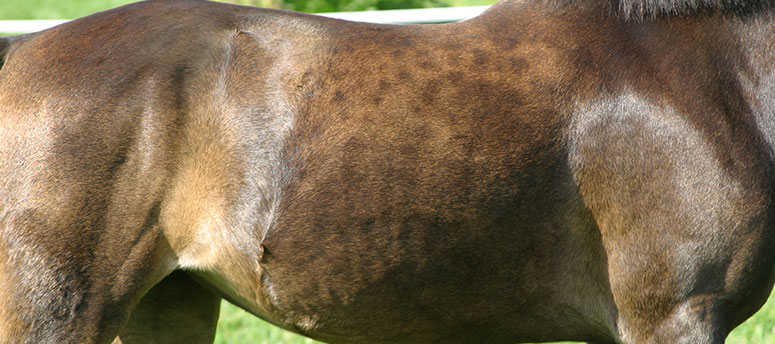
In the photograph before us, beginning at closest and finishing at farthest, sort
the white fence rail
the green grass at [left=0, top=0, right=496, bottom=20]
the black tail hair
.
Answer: the black tail hair, the white fence rail, the green grass at [left=0, top=0, right=496, bottom=20]

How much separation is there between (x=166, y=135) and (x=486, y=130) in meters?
0.89

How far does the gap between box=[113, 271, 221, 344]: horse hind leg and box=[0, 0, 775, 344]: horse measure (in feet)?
1.20

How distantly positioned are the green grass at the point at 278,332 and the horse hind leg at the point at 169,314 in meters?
1.62

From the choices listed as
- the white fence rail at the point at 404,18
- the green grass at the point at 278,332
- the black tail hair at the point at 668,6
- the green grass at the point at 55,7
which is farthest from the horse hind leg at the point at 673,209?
the green grass at the point at 55,7

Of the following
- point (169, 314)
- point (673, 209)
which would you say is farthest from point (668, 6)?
point (169, 314)

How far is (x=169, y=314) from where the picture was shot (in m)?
2.98

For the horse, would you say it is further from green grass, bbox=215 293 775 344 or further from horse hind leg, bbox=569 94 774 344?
green grass, bbox=215 293 775 344

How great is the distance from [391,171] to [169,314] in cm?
104

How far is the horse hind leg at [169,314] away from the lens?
2.94 m

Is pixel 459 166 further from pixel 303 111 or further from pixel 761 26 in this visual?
pixel 761 26

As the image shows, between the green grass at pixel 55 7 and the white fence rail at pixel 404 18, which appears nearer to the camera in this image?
the white fence rail at pixel 404 18

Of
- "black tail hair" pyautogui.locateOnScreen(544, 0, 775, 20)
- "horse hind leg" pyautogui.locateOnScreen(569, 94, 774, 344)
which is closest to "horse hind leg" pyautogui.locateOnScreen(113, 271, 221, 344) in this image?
"horse hind leg" pyautogui.locateOnScreen(569, 94, 774, 344)

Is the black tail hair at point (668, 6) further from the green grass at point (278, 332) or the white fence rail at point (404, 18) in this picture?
the white fence rail at point (404, 18)

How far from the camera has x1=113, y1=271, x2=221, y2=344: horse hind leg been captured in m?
2.94
